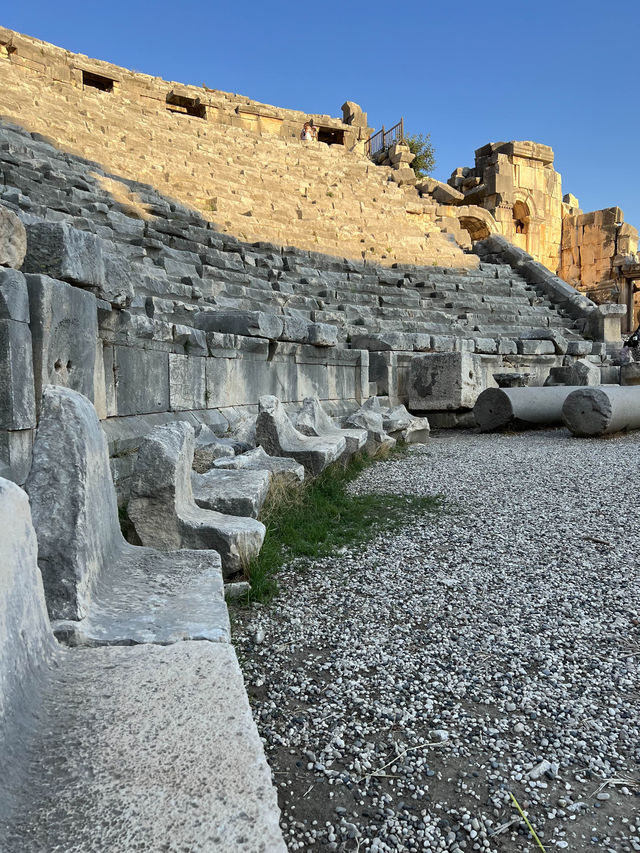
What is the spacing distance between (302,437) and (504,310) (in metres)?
10.3

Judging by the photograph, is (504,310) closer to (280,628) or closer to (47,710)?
(280,628)

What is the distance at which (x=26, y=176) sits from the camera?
9.45m

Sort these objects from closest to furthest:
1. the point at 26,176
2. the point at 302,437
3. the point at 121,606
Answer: the point at 121,606, the point at 302,437, the point at 26,176

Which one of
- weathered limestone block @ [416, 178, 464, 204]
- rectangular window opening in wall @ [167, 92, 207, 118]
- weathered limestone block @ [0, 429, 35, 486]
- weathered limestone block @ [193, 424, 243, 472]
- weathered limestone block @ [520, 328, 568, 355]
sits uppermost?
rectangular window opening in wall @ [167, 92, 207, 118]

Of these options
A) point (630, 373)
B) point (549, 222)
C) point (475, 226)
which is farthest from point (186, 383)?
point (549, 222)

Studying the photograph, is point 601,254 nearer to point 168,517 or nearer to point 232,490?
point 232,490

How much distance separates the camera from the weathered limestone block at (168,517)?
2.72 m

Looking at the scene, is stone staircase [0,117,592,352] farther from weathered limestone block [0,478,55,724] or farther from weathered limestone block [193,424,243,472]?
weathered limestone block [0,478,55,724]

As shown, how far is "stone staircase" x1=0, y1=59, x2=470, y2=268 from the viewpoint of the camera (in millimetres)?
13352

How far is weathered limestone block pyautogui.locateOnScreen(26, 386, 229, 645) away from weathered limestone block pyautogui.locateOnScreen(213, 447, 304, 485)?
197cm

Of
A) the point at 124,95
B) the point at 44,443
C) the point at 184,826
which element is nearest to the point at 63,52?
the point at 124,95

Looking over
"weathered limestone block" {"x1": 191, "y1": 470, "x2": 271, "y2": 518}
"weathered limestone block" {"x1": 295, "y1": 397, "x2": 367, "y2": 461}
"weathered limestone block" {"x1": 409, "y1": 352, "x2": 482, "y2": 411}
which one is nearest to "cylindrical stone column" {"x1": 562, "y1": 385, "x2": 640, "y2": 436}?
"weathered limestone block" {"x1": 409, "y1": 352, "x2": 482, "y2": 411}

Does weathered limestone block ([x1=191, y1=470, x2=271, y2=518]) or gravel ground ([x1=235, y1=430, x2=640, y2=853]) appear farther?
weathered limestone block ([x1=191, y1=470, x2=271, y2=518])

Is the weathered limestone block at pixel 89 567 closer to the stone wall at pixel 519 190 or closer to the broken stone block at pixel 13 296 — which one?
the broken stone block at pixel 13 296
